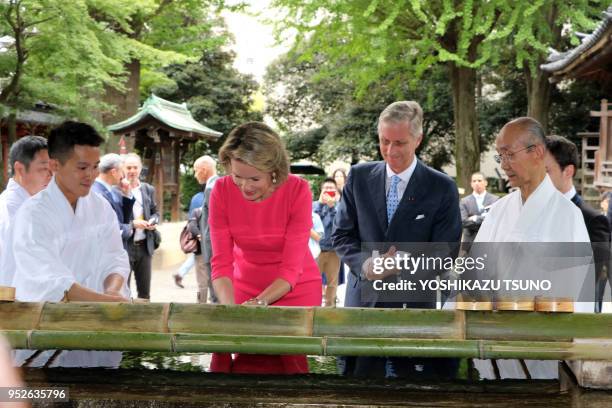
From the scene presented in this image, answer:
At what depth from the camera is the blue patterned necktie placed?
3.04 meters

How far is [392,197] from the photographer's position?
120 inches

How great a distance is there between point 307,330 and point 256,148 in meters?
0.80

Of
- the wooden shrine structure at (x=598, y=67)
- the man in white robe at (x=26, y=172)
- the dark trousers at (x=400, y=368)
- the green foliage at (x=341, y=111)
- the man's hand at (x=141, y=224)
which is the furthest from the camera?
the green foliage at (x=341, y=111)

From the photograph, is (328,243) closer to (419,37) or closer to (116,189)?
(116,189)

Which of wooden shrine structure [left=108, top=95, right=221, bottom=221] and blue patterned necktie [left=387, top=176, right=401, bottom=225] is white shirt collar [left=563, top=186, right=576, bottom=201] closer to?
blue patterned necktie [left=387, top=176, right=401, bottom=225]

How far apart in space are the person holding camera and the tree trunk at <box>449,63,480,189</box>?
31.6 ft

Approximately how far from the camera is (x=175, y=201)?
20953 millimetres

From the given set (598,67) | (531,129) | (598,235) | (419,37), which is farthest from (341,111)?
(531,129)

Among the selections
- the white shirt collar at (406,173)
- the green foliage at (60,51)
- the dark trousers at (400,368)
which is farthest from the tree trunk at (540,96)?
the dark trousers at (400,368)

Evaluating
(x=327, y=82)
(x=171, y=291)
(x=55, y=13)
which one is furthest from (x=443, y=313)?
(x=327, y=82)

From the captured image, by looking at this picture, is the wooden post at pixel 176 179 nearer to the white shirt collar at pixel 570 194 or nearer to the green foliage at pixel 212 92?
the green foliage at pixel 212 92

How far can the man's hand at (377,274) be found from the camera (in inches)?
104

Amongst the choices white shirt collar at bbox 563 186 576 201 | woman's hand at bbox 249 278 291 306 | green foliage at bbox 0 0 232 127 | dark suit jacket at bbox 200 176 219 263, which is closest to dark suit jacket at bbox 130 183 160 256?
dark suit jacket at bbox 200 176 219 263

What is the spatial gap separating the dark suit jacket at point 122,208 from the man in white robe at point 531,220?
3.94 metres
